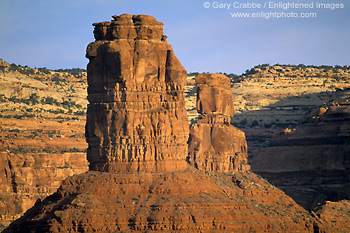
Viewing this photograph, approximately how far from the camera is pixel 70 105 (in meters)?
168

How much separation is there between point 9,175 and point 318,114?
4047 cm

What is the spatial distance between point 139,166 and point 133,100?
16.8 ft

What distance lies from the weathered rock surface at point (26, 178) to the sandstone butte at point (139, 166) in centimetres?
2922

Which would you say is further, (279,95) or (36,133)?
(279,95)

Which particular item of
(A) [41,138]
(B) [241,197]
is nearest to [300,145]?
(A) [41,138]

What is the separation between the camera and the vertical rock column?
3962 inches

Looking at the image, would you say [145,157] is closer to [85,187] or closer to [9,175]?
[85,187]

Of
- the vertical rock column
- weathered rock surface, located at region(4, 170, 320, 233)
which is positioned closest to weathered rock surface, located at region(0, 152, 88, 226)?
the vertical rock column

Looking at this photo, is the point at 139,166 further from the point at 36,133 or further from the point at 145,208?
the point at 36,133

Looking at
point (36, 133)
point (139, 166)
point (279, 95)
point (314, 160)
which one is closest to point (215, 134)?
point (314, 160)

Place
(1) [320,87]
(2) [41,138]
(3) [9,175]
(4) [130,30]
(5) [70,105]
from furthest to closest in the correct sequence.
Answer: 1. (1) [320,87]
2. (5) [70,105]
3. (2) [41,138]
4. (3) [9,175]
5. (4) [130,30]

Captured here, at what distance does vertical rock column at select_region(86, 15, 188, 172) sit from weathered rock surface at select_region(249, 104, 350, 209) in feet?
148

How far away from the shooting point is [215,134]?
12738 centimetres

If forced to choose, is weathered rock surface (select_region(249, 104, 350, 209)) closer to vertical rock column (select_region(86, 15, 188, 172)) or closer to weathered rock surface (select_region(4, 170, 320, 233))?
weathered rock surface (select_region(4, 170, 320, 233))
